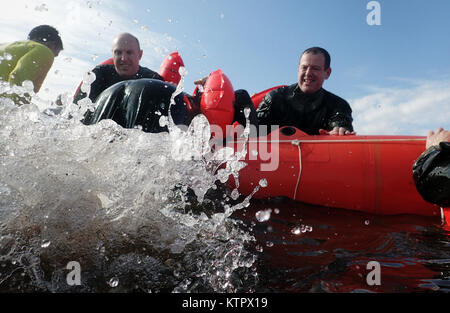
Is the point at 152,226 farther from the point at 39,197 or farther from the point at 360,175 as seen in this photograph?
the point at 360,175

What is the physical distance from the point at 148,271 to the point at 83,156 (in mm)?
877

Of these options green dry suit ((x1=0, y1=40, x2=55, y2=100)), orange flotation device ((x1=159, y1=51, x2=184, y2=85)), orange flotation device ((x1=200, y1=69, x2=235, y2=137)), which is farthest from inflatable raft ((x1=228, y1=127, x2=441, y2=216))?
orange flotation device ((x1=159, y1=51, x2=184, y2=85))

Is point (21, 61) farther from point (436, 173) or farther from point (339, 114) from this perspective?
point (436, 173)

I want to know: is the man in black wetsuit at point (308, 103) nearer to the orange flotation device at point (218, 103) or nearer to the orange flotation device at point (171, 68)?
the orange flotation device at point (218, 103)

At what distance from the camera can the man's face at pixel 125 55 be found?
4.25 meters

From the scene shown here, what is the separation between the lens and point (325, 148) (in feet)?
10.3

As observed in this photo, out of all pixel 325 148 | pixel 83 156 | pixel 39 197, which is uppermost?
pixel 325 148

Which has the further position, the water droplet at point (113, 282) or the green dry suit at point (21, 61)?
the green dry suit at point (21, 61)

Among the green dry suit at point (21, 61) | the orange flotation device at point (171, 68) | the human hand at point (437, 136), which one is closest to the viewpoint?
the human hand at point (437, 136)

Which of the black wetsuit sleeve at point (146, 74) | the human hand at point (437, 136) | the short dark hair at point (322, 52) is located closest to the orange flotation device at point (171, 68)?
the black wetsuit sleeve at point (146, 74)

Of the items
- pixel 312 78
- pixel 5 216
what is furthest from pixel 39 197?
pixel 312 78

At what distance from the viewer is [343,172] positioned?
305 cm

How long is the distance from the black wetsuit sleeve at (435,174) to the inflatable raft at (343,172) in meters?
0.63

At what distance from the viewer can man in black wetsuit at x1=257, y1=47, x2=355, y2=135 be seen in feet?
13.9
